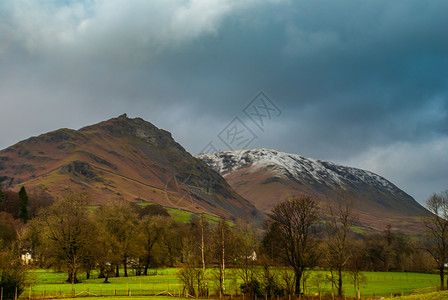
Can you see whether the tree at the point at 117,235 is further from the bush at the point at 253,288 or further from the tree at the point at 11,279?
the bush at the point at 253,288

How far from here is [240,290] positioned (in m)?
56.5

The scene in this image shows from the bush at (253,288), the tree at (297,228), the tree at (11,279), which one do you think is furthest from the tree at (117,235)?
the tree at (297,228)

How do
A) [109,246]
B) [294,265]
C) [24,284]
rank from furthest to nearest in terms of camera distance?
[109,246] → [294,265] → [24,284]

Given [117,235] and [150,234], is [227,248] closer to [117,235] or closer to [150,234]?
[117,235]

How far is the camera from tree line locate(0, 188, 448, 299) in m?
56.0

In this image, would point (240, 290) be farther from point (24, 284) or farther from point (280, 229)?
point (24, 284)

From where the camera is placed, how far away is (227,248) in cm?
7488

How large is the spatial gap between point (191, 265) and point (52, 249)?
123 ft

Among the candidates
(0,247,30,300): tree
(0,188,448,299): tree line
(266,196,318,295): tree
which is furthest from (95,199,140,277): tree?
(266,196,318,295): tree

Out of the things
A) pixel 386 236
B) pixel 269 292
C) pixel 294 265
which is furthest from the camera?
pixel 386 236

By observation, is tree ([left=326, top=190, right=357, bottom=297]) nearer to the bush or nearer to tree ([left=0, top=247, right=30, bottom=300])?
the bush

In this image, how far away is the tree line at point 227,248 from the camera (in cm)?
5597

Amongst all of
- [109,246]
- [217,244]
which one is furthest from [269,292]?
[109,246]

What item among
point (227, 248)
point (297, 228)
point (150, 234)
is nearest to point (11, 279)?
point (227, 248)
